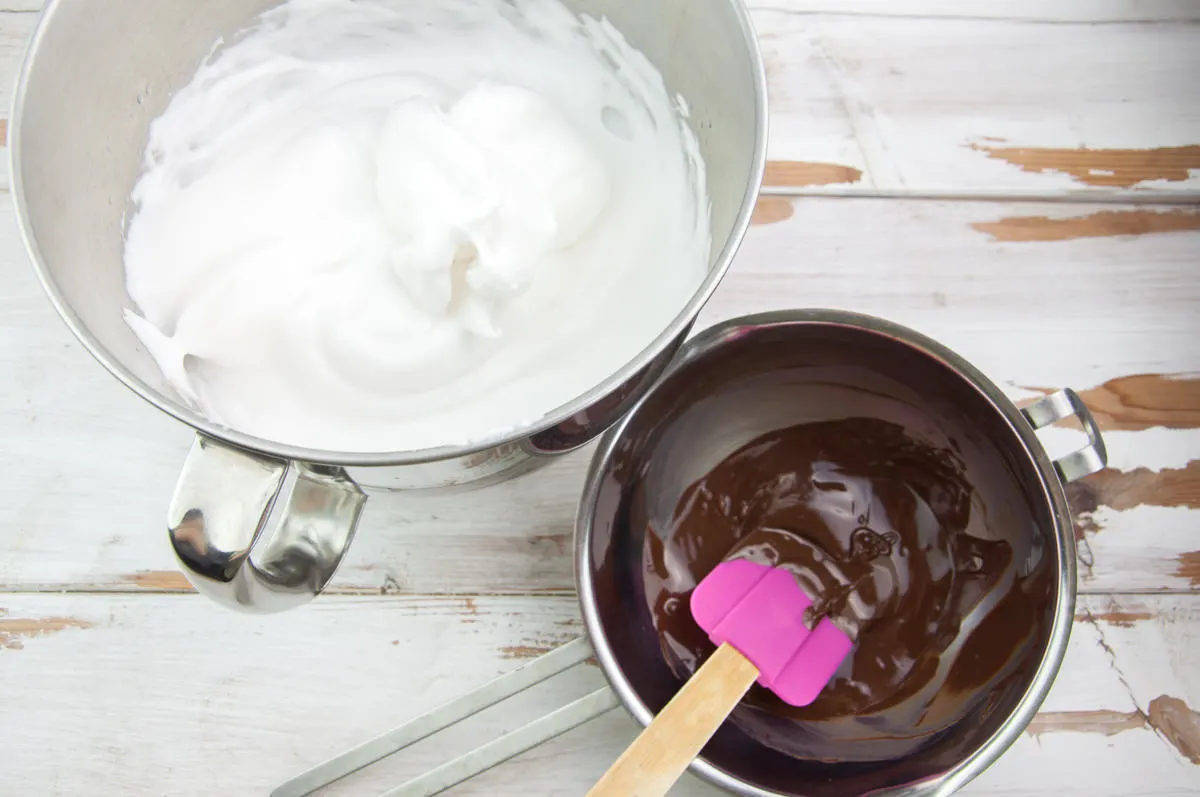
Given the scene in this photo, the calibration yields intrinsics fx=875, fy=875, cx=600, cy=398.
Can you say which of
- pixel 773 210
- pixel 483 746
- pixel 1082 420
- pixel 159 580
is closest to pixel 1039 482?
pixel 1082 420

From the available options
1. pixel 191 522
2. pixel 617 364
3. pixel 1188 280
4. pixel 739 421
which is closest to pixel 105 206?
pixel 191 522

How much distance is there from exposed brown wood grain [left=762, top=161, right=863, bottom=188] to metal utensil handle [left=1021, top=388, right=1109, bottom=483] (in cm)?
25

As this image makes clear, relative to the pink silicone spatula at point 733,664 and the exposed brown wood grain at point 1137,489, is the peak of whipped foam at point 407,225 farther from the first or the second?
the exposed brown wood grain at point 1137,489

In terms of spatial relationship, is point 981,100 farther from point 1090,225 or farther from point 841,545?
point 841,545

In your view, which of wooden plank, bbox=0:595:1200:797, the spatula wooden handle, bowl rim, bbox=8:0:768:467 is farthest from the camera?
wooden plank, bbox=0:595:1200:797

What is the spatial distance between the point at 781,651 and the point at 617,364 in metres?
0.22

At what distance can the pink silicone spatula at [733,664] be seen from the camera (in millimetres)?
507

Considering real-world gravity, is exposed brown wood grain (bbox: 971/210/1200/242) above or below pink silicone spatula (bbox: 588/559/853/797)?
above

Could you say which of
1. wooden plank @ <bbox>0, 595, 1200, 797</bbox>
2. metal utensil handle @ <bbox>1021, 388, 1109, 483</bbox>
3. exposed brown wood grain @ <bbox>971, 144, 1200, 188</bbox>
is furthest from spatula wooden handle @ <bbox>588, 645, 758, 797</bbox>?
exposed brown wood grain @ <bbox>971, 144, 1200, 188</bbox>

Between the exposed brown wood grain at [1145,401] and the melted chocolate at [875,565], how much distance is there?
0.16 metres

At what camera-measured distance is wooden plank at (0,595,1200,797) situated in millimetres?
654

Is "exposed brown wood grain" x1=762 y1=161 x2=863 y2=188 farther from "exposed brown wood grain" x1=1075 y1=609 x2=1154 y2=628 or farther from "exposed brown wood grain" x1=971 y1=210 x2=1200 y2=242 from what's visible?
"exposed brown wood grain" x1=1075 y1=609 x2=1154 y2=628

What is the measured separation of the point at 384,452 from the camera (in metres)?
0.41

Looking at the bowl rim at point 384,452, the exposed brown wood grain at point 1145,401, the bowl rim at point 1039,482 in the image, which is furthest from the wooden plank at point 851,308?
the bowl rim at point 384,452
